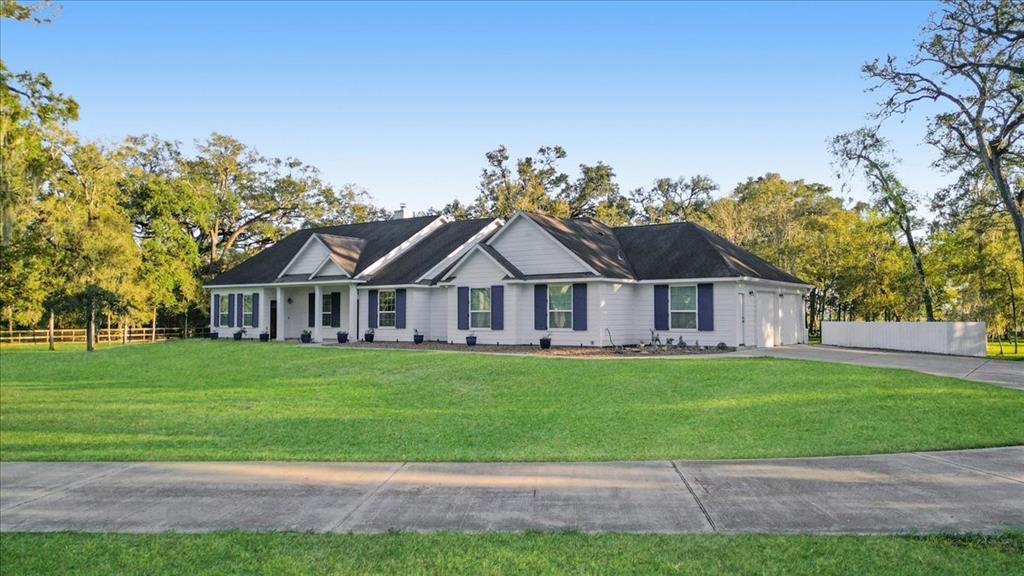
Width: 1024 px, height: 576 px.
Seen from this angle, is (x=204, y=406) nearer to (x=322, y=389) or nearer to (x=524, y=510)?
(x=322, y=389)

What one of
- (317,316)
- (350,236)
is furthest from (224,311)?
(317,316)

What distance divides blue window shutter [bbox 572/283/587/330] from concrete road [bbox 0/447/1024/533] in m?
17.1

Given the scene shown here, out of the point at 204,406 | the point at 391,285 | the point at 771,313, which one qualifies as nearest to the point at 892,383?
the point at 771,313

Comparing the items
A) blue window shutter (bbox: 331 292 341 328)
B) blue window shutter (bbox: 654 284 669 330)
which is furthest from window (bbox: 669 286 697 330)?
blue window shutter (bbox: 331 292 341 328)

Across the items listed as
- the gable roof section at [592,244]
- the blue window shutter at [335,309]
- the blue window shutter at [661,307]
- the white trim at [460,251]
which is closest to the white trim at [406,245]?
the blue window shutter at [335,309]

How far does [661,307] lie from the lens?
26.2 meters

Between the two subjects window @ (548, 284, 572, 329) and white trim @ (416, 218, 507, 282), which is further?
white trim @ (416, 218, 507, 282)

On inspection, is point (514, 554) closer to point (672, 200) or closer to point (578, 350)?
point (578, 350)

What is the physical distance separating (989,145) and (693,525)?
25816mm

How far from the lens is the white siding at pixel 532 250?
26359 millimetres

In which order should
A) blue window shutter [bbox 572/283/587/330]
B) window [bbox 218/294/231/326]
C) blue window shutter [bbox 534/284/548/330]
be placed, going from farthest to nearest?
1. window [bbox 218/294/231/326]
2. blue window shutter [bbox 534/284/548/330]
3. blue window shutter [bbox 572/283/587/330]

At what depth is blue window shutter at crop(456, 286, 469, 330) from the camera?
27828 millimetres

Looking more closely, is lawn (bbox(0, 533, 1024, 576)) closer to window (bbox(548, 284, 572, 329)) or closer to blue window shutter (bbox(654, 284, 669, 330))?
window (bbox(548, 284, 572, 329))

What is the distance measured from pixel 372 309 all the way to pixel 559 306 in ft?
30.9
